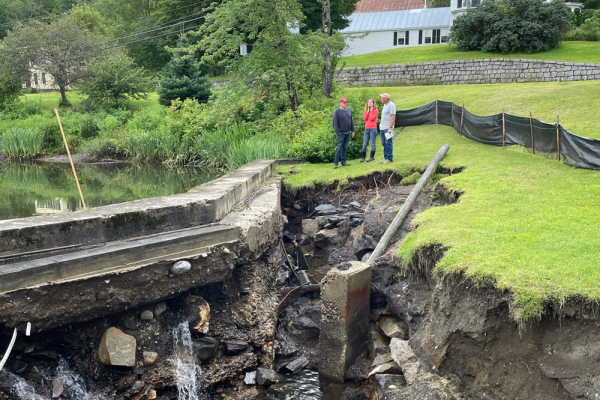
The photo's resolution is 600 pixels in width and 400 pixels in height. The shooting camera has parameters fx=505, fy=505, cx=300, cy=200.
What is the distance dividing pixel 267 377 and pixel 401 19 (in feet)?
166

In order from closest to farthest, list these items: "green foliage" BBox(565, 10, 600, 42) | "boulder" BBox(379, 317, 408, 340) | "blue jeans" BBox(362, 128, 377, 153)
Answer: "boulder" BBox(379, 317, 408, 340) → "blue jeans" BBox(362, 128, 377, 153) → "green foliage" BBox(565, 10, 600, 42)

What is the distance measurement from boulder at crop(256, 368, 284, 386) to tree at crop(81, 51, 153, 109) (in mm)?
31439

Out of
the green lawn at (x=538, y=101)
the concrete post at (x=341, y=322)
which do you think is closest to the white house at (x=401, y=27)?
the green lawn at (x=538, y=101)

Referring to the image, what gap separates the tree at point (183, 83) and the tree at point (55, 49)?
1009 centimetres

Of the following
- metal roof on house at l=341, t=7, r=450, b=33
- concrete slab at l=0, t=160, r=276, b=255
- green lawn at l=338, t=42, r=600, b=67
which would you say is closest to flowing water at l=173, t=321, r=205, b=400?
concrete slab at l=0, t=160, r=276, b=255

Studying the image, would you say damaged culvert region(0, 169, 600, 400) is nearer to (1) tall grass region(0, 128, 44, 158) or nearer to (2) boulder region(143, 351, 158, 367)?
(2) boulder region(143, 351, 158, 367)

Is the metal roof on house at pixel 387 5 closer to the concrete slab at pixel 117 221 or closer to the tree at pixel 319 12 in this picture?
the tree at pixel 319 12

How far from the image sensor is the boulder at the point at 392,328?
723cm

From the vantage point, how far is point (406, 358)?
649 centimetres

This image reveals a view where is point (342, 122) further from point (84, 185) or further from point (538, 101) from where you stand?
point (538, 101)

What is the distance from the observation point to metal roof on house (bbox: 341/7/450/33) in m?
50.1

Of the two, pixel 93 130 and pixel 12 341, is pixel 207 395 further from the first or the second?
pixel 93 130

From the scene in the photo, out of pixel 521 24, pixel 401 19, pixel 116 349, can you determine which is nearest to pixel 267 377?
pixel 116 349

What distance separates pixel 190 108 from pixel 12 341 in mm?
20897
